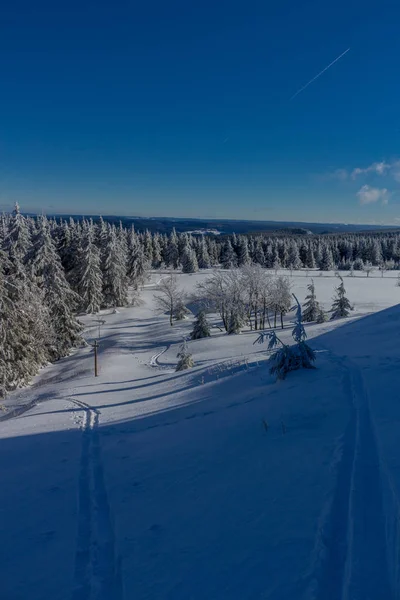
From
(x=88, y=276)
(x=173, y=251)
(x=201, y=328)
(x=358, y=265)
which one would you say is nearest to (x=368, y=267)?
(x=358, y=265)

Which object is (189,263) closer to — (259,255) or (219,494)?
(259,255)

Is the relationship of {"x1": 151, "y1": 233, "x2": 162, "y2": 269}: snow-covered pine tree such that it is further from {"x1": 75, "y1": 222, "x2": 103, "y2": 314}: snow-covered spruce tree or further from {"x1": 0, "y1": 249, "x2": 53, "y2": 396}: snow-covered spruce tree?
Result: {"x1": 0, "y1": 249, "x2": 53, "y2": 396}: snow-covered spruce tree

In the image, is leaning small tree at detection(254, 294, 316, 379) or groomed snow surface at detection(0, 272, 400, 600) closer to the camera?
groomed snow surface at detection(0, 272, 400, 600)

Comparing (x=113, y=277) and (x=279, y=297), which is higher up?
(x=113, y=277)

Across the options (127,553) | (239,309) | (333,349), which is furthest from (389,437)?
(239,309)

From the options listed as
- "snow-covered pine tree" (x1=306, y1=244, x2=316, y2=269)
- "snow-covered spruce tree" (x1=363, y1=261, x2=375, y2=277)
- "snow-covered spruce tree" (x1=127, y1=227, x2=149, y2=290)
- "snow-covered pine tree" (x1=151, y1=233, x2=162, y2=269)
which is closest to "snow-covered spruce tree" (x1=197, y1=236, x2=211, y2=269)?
"snow-covered pine tree" (x1=151, y1=233, x2=162, y2=269)
